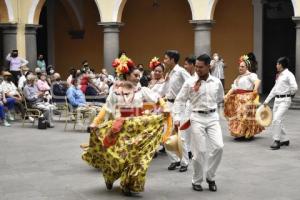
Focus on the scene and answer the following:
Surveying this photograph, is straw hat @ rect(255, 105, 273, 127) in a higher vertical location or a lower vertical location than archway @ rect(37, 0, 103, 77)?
lower

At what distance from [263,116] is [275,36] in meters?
9.74

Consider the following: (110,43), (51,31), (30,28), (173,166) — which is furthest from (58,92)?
(51,31)

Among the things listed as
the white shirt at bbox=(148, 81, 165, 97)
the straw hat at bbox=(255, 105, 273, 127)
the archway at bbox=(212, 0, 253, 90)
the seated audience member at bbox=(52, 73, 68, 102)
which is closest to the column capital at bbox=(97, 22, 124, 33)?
the archway at bbox=(212, 0, 253, 90)

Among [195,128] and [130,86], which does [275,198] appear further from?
[130,86]

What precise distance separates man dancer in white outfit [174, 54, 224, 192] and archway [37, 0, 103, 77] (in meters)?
15.7

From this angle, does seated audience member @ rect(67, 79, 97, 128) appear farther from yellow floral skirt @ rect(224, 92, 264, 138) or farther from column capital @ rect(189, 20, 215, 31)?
column capital @ rect(189, 20, 215, 31)

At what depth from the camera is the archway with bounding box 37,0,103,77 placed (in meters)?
21.8

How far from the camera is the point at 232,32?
19.2 meters

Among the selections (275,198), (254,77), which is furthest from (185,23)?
(275,198)

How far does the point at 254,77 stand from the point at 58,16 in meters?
14.1

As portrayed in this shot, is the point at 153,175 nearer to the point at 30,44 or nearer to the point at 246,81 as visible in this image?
the point at 246,81

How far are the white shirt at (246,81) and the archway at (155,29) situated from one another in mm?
10002

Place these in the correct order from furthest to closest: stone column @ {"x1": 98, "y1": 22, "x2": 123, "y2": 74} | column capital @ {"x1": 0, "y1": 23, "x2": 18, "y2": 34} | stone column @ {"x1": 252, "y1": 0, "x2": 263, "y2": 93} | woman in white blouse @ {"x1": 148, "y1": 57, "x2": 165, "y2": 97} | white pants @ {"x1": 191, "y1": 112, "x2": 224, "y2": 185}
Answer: stone column @ {"x1": 252, "y1": 0, "x2": 263, "y2": 93} < column capital @ {"x1": 0, "y1": 23, "x2": 18, "y2": 34} < stone column @ {"x1": 98, "y1": 22, "x2": 123, "y2": 74} < woman in white blouse @ {"x1": 148, "y1": 57, "x2": 165, "y2": 97} < white pants @ {"x1": 191, "y1": 112, "x2": 224, "y2": 185}

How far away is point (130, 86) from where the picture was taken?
647cm
